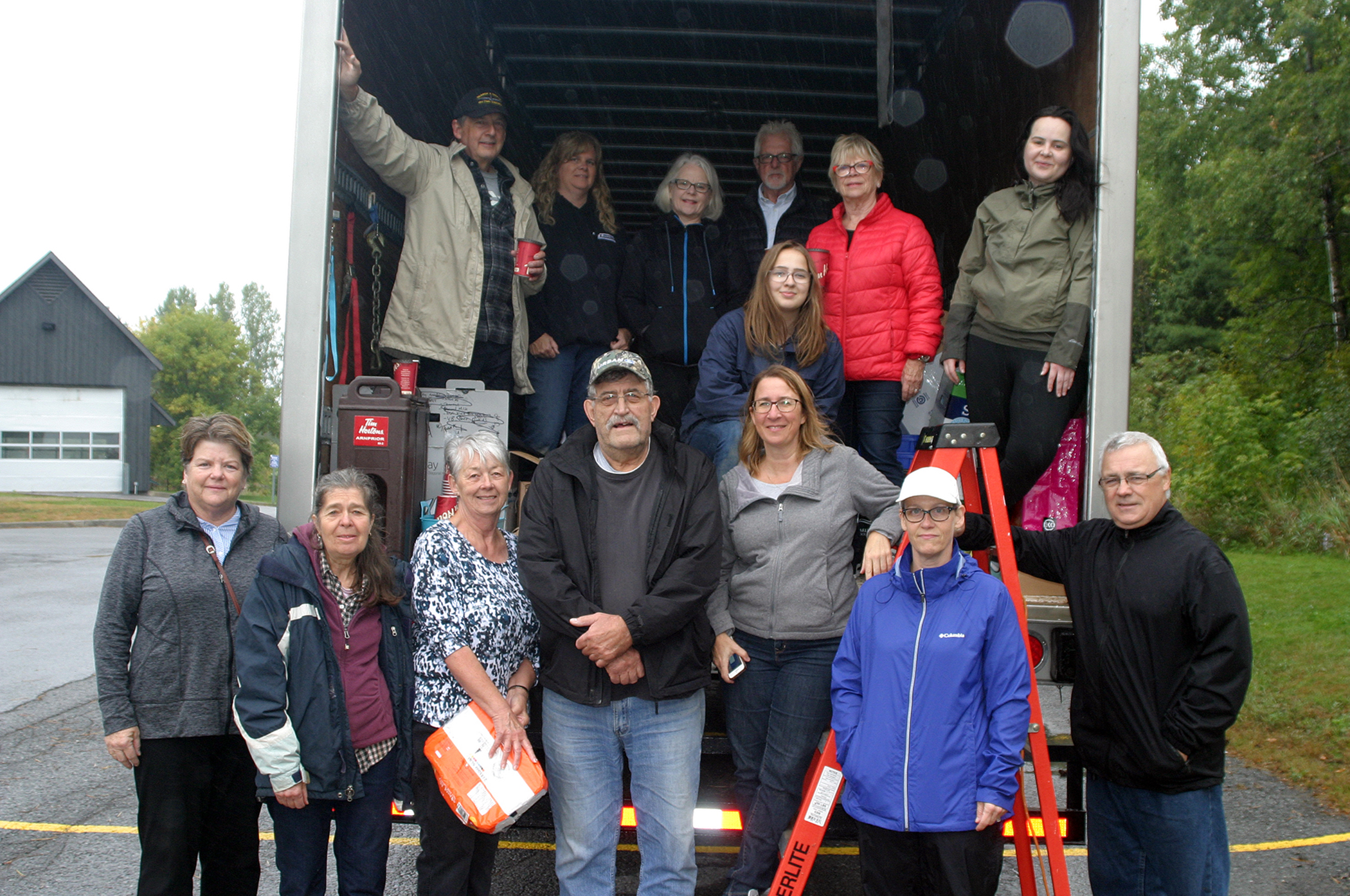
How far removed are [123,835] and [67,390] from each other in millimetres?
42025

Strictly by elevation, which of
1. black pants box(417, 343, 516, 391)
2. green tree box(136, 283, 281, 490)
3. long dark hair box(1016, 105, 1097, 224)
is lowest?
black pants box(417, 343, 516, 391)

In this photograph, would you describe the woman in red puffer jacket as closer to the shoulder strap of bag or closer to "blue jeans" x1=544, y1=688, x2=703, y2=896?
"blue jeans" x1=544, y1=688, x2=703, y2=896

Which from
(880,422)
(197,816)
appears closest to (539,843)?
(197,816)

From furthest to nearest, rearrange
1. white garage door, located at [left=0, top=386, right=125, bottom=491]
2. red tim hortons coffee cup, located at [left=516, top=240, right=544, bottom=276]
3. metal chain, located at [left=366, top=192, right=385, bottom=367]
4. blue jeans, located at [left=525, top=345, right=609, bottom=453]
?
white garage door, located at [left=0, top=386, right=125, bottom=491], blue jeans, located at [left=525, top=345, right=609, bottom=453], red tim hortons coffee cup, located at [left=516, top=240, right=544, bottom=276], metal chain, located at [left=366, top=192, right=385, bottom=367]

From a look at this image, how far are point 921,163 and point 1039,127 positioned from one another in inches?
89.7

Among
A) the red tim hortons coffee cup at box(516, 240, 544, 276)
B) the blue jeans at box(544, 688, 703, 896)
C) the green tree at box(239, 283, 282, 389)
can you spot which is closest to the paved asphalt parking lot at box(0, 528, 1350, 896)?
the blue jeans at box(544, 688, 703, 896)

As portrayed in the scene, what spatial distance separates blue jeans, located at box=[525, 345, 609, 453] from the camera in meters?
4.24

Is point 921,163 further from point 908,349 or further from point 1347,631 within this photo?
point 1347,631

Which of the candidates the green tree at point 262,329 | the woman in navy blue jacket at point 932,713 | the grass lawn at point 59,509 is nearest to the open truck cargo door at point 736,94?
the woman in navy blue jacket at point 932,713

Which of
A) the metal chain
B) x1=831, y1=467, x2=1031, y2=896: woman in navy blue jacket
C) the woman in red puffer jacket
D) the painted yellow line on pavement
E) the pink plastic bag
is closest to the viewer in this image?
x1=831, y1=467, x2=1031, y2=896: woman in navy blue jacket

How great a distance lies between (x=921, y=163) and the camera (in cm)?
528

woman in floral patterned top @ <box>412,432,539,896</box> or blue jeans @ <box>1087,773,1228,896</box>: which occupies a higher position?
woman in floral patterned top @ <box>412,432,539,896</box>

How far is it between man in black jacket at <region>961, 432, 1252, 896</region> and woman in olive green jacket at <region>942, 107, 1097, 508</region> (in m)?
0.45

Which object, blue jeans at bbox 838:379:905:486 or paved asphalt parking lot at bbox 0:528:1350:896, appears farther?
paved asphalt parking lot at bbox 0:528:1350:896
